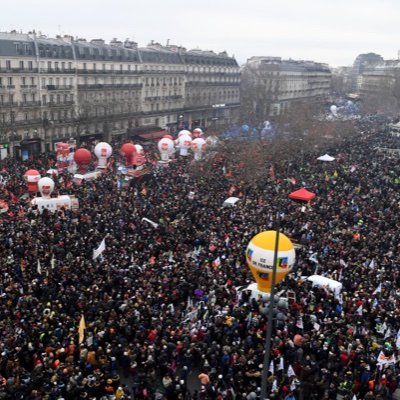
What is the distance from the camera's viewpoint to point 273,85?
3920 inches

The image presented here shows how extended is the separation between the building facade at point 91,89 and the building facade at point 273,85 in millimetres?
15203

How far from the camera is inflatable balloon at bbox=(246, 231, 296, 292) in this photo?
17.6m

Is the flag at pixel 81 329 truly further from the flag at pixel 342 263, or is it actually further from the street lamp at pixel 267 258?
the flag at pixel 342 263

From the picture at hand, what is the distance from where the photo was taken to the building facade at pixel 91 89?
50531 mm

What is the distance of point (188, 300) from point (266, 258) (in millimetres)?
3476

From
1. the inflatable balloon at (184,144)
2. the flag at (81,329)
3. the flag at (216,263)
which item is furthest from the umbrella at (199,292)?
the inflatable balloon at (184,144)

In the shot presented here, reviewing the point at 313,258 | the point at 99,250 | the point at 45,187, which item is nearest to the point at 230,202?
the point at 313,258

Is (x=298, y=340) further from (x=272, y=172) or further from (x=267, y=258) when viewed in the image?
(x=272, y=172)

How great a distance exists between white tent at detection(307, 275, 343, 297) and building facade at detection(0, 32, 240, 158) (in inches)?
1498

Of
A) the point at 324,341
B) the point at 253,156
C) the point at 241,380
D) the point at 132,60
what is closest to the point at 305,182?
the point at 253,156

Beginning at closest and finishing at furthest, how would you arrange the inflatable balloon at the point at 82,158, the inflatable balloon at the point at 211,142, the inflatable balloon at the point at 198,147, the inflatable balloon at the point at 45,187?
the inflatable balloon at the point at 45,187
the inflatable balloon at the point at 82,158
the inflatable balloon at the point at 198,147
the inflatable balloon at the point at 211,142

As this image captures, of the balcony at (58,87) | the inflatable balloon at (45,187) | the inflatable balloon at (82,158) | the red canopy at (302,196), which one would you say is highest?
the balcony at (58,87)

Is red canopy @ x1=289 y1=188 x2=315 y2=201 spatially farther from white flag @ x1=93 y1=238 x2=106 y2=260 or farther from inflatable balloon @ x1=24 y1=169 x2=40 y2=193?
inflatable balloon @ x1=24 y1=169 x2=40 y2=193

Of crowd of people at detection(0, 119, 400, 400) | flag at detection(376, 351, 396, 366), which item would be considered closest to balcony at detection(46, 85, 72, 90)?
crowd of people at detection(0, 119, 400, 400)
